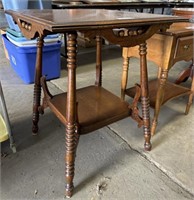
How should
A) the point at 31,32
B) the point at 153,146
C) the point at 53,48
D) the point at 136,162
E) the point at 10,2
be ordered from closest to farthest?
1. the point at 31,32
2. the point at 136,162
3. the point at 153,146
4. the point at 10,2
5. the point at 53,48

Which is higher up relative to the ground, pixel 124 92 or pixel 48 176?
pixel 124 92

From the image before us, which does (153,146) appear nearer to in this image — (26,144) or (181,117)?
(181,117)

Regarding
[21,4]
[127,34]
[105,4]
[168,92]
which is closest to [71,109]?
[127,34]

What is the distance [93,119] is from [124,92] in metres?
0.52

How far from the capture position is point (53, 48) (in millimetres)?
2020

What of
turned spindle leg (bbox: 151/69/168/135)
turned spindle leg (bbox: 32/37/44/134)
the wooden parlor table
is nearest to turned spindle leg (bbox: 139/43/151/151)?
the wooden parlor table

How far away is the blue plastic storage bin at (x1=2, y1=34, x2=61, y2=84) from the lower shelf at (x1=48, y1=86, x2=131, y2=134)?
84cm

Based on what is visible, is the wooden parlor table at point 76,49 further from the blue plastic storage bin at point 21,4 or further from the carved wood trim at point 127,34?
the blue plastic storage bin at point 21,4

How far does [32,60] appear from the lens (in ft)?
6.49

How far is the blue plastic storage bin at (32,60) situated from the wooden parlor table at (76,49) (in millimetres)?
805

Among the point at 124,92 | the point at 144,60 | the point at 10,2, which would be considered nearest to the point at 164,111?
the point at 124,92

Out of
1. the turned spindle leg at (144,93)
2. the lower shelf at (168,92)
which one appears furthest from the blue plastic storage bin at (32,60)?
the turned spindle leg at (144,93)

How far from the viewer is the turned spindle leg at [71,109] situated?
2.54 ft

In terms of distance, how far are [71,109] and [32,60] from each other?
129cm
